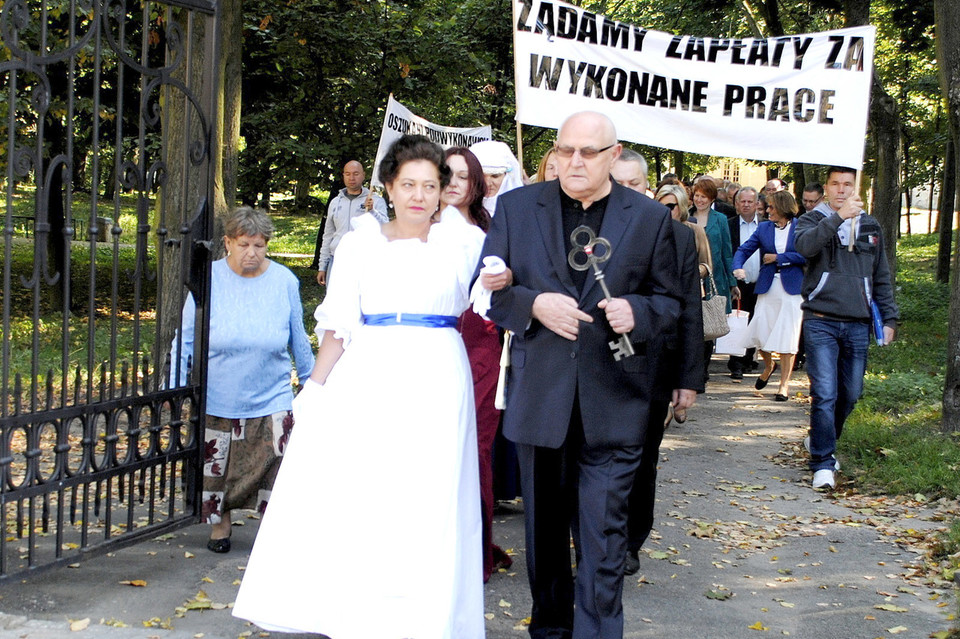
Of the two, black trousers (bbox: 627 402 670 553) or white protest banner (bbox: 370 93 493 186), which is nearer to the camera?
black trousers (bbox: 627 402 670 553)

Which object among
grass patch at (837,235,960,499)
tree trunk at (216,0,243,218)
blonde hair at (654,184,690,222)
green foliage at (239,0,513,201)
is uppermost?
green foliage at (239,0,513,201)

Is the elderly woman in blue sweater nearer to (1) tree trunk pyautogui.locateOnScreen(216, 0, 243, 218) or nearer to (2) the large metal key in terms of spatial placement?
(2) the large metal key

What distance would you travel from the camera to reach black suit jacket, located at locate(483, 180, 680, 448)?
4.48 m

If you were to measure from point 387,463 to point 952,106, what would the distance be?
673cm

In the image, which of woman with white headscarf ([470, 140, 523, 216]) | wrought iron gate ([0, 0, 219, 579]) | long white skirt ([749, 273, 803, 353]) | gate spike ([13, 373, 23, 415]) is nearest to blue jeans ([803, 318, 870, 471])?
woman with white headscarf ([470, 140, 523, 216])

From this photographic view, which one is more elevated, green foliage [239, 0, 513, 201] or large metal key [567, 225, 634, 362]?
green foliage [239, 0, 513, 201]

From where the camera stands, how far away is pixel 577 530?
474 cm

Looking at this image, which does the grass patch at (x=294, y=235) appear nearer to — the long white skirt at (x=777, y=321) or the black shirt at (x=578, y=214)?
the long white skirt at (x=777, y=321)

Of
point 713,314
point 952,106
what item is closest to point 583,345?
point 713,314

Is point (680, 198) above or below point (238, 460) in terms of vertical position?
above

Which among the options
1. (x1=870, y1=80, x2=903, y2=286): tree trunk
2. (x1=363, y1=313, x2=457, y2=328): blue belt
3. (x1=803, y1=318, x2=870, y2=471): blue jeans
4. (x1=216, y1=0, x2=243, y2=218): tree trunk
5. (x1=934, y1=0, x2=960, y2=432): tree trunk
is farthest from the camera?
(x1=870, y1=80, x2=903, y2=286): tree trunk

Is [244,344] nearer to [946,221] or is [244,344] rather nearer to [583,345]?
[583,345]

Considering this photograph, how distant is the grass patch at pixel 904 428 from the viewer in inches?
324

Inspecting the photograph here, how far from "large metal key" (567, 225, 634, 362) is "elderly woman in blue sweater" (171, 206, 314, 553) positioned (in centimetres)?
211
